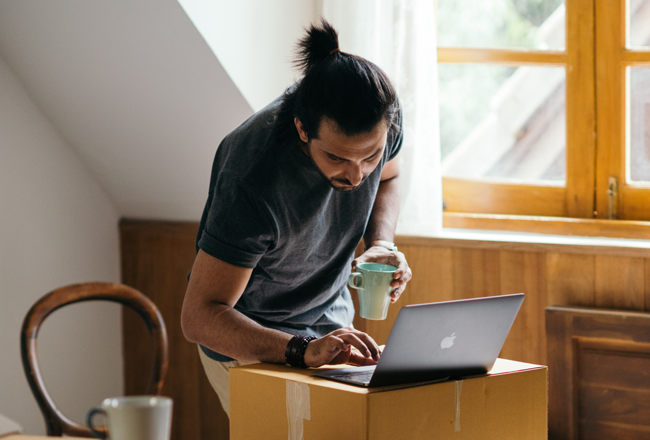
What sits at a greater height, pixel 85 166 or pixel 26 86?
pixel 26 86

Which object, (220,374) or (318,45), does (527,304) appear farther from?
(318,45)

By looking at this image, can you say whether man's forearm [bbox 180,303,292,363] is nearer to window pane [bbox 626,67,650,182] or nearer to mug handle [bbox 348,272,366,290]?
mug handle [bbox 348,272,366,290]

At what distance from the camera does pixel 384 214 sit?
68.1 inches

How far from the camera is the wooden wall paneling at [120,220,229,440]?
2562 millimetres

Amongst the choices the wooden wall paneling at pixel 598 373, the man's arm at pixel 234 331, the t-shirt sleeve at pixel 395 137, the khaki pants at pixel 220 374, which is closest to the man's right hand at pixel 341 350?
the man's arm at pixel 234 331

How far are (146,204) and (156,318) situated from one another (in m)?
1.12

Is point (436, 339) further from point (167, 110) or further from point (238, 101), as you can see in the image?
point (167, 110)

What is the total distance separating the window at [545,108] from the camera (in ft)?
6.98

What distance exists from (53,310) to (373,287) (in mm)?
681

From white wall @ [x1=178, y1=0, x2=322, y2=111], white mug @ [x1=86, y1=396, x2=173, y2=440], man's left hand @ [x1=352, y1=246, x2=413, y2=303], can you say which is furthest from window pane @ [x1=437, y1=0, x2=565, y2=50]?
white mug @ [x1=86, y1=396, x2=173, y2=440]

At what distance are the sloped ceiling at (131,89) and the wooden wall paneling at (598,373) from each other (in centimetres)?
112

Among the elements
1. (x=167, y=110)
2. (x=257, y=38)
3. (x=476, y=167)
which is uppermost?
(x=257, y=38)

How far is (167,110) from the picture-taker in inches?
85.4

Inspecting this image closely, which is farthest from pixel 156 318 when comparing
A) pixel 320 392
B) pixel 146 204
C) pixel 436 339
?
pixel 146 204
